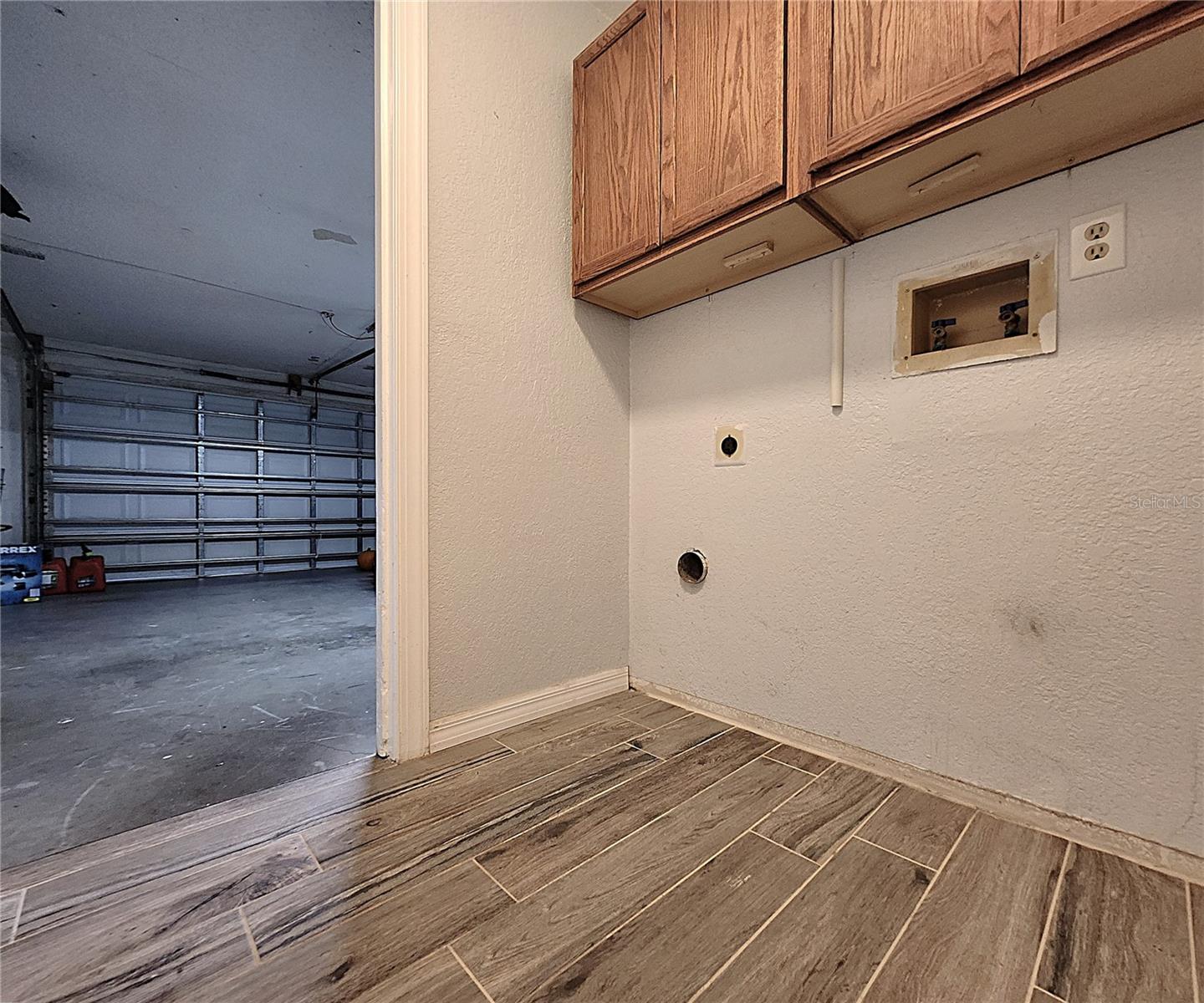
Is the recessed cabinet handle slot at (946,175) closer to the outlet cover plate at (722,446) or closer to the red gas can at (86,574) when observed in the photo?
the outlet cover plate at (722,446)

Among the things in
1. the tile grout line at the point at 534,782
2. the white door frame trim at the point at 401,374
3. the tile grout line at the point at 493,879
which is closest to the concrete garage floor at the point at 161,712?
the white door frame trim at the point at 401,374

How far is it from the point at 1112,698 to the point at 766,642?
2.40 ft

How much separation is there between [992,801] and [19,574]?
6908 millimetres

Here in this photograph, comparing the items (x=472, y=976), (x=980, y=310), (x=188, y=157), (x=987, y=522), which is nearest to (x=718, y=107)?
(x=980, y=310)

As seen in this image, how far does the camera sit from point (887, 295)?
1315 mm

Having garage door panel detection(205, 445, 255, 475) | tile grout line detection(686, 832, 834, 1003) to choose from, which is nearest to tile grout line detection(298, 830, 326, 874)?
tile grout line detection(686, 832, 834, 1003)

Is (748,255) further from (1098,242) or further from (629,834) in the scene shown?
(629,834)

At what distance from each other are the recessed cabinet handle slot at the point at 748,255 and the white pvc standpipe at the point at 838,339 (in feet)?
0.63

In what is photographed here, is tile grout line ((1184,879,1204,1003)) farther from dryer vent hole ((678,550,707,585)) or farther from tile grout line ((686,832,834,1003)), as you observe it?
dryer vent hole ((678,550,707,585))

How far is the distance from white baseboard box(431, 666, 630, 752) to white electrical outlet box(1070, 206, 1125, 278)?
65.4 inches

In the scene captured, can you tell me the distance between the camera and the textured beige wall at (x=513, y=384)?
146 cm

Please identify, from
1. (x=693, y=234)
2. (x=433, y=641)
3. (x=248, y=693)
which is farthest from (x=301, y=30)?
(x=248, y=693)

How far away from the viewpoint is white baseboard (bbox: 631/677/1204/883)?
3.08ft

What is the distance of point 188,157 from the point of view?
8.92 feet
